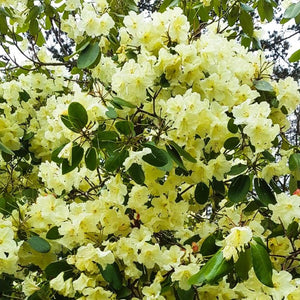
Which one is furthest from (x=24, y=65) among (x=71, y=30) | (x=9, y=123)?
(x=9, y=123)

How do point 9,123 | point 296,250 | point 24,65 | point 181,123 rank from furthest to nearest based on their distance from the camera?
point 24,65, point 9,123, point 296,250, point 181,123

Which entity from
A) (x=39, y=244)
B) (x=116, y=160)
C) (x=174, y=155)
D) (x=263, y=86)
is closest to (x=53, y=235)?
(x=39, y=244)

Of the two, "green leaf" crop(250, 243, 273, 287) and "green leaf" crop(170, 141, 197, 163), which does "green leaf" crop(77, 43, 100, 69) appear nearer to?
"green leaf" crop(170, 141, 197, 163)

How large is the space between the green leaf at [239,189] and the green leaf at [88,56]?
26.5 inches

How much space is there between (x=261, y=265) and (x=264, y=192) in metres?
0.60

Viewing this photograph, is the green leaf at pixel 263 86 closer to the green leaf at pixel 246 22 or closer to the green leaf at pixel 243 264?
the green leaf at pixel 246 22

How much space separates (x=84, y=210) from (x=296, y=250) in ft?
2.32

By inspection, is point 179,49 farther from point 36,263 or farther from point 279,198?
point 36,263

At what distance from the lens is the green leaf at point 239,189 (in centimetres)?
168

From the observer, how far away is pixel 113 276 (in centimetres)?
155

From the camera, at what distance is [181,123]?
150cm

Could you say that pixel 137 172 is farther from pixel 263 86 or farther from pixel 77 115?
pixel 263 86

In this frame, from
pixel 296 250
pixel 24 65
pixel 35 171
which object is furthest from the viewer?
pixel 24 65

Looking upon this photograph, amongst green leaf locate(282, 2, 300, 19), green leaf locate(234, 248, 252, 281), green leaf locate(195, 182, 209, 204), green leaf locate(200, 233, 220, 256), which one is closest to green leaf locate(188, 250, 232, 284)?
green leaf locate(234, 248, 252, 281)
